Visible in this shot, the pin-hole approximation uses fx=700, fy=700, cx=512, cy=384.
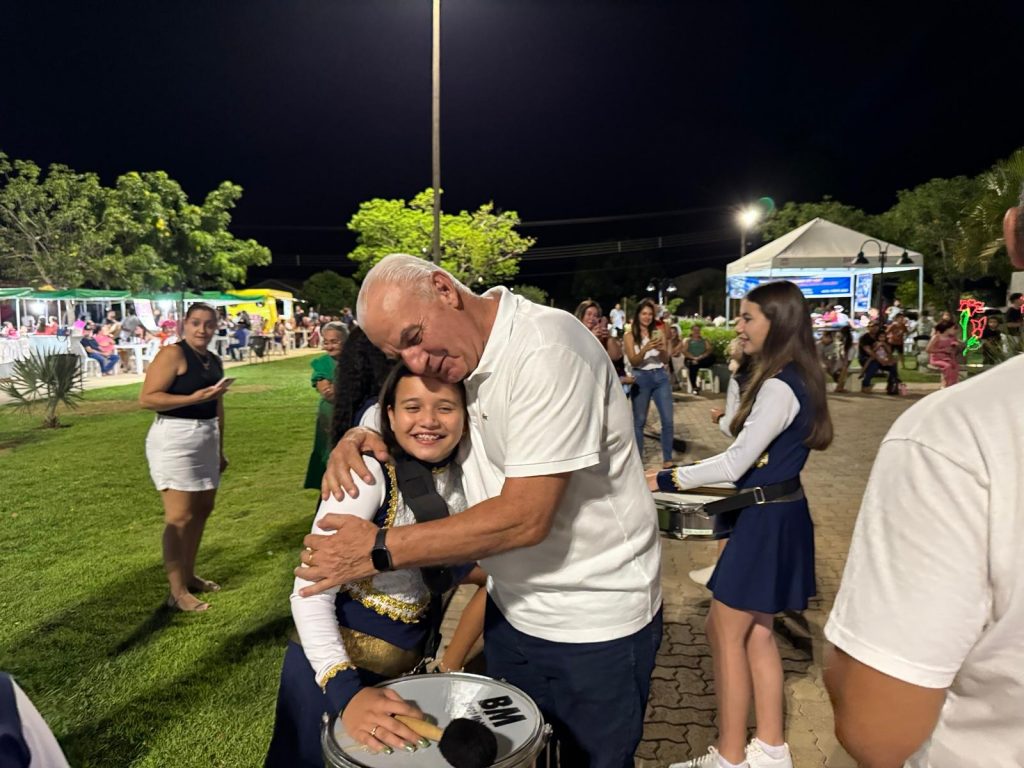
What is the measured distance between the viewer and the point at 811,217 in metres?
43.7

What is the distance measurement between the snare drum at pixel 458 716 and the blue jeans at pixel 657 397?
23.9 feet

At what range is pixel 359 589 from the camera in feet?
6.50

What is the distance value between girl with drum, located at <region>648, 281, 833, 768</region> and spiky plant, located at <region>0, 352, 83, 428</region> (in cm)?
1195

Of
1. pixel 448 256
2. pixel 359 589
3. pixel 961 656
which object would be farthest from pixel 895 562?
pixel 448 256

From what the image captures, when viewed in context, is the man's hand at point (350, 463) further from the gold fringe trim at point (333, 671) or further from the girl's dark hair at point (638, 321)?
the girl's dark hair at point (638, 321)

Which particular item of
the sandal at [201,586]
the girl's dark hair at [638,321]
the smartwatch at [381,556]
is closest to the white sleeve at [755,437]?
the smartwatch at [381,556]

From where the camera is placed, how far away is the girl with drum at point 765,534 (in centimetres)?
291

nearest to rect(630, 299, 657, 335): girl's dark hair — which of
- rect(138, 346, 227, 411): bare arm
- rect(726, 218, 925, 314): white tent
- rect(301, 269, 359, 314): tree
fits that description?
rect(138, 346, 227, 411): bare arm

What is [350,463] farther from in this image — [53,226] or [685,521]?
[53,226]

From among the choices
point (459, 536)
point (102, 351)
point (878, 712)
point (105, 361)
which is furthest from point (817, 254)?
point (105, 361)

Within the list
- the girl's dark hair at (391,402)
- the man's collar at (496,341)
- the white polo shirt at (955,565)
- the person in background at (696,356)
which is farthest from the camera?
the person in background at (696,356)

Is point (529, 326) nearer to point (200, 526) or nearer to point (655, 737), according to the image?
point (655, 737)

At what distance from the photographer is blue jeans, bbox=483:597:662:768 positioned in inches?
76.6

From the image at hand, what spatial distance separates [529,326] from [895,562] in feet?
3.58
